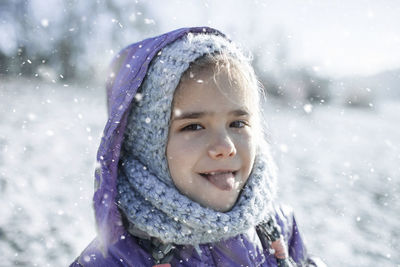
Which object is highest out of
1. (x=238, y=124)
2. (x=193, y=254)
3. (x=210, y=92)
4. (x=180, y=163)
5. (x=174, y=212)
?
(x=210, y=92)

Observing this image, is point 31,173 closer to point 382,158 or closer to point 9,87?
point 382,158

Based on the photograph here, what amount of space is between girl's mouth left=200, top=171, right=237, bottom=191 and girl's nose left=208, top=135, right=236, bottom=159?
0.28 feet

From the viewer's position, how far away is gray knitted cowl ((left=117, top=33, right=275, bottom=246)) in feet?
4.84

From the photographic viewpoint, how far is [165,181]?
156 cm

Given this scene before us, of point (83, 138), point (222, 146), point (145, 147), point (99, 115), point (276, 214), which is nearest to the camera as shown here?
point (222, 146)

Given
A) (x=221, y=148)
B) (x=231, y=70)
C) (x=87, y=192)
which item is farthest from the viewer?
(x=87, y=192)

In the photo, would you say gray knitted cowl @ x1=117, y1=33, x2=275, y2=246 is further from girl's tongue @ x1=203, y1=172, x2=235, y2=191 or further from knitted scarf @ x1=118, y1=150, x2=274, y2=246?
girl's tongue @ x1=203, y1=172, x2=235, y2=191

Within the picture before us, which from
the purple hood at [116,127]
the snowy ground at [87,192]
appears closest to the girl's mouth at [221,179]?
the purple hood at [116,127]

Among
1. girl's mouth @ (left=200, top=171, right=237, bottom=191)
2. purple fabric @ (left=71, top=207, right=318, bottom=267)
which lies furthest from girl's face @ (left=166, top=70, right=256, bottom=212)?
purple fabric @ (left=71, top=207, right=318, bottom=267)

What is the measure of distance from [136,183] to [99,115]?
30.8 feet

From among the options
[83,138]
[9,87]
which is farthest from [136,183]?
[9,87]

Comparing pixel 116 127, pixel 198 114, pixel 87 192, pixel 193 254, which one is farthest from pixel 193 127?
pixel 87 192

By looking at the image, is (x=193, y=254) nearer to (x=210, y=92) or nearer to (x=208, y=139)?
(x=208, y=139)

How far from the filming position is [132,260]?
4.82 ft
